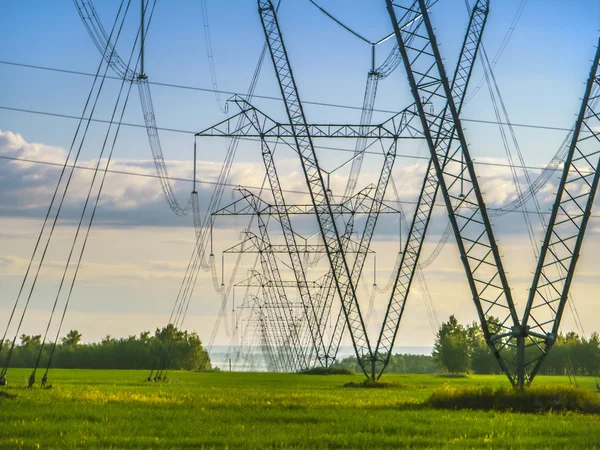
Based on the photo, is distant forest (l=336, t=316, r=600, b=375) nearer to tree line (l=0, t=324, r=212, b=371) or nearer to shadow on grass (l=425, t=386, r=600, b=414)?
tree line (l=0, t=324, r=212, b=371)

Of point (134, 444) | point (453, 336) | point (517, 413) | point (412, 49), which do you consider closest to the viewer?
point (134, 444)

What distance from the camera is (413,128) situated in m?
45.8

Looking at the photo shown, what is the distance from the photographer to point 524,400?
26.1 meters

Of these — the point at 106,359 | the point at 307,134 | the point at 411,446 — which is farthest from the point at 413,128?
the point at 106,359

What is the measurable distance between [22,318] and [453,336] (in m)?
134

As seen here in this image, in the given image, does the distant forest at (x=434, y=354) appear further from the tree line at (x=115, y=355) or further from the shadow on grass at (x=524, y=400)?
the shadow on grass at (x=524, y=400)

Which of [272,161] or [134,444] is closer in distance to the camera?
[134,444]

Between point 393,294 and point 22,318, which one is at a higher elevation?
point 393,294

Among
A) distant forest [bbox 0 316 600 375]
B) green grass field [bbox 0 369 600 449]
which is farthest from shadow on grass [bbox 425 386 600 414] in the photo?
distant forest [bbox 0 316 600 375]

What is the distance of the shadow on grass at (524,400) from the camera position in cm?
2573

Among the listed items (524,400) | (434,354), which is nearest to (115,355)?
(434,354)

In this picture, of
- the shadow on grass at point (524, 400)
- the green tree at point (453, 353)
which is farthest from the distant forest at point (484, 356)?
the shadow on grass at point (524, 400)

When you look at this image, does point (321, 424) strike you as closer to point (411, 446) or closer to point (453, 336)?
point (411, 446)

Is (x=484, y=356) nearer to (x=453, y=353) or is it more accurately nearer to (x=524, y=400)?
(x=453, y=353)
